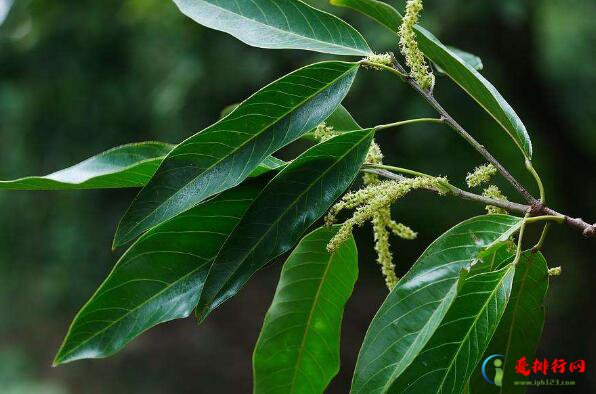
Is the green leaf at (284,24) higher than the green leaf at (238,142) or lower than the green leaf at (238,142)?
higher

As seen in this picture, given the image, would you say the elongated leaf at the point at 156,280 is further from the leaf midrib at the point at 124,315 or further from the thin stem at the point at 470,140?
the thin stem at the point at 470,140

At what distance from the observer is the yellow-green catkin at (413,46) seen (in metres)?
0.61

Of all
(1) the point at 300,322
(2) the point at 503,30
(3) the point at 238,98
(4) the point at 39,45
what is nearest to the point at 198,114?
(3) the point at 238,98

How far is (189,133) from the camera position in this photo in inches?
115

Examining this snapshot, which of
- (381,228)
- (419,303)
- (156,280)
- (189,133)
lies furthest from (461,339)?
(189,133)

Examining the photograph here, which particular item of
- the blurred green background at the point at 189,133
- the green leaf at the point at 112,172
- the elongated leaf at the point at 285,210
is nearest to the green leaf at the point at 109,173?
the green leaf at the point at 112,172

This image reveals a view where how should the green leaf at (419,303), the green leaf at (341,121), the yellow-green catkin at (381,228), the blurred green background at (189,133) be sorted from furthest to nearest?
1. the blurred green background at (189,133)
2. the green leaf at (341,121)
3. the yellow-green catkin at (381,228)
4. the green leaf at (419,303)

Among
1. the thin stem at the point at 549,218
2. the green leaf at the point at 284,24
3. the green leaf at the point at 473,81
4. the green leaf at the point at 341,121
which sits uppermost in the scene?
the green leaf at the point at 284,24

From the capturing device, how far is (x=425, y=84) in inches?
24.7

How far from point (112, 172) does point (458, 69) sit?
29 centimetres

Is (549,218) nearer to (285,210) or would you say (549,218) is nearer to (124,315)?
(285,210)

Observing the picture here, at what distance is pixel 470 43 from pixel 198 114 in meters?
1.10

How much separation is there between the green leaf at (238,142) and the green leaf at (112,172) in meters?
0.04

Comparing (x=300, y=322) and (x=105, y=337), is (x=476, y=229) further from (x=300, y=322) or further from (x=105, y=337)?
(x=105, y=337)
